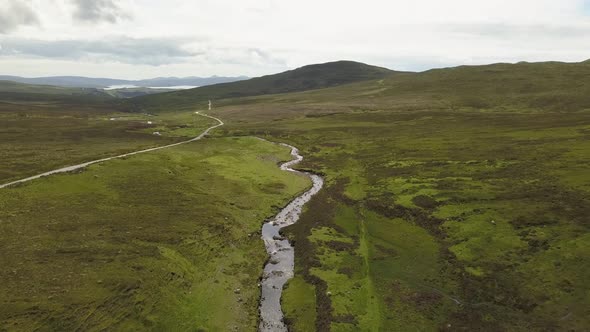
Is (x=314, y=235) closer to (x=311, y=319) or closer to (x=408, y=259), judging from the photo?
(x=408, y=259)

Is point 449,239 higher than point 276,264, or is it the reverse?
point 449,239

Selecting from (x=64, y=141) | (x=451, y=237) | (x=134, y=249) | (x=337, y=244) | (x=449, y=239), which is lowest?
(x=337, y=244)

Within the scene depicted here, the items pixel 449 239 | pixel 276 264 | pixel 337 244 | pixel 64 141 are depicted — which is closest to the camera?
pixel 276 264

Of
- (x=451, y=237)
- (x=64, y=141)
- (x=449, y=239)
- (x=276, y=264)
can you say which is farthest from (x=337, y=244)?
(x=64, y=141)

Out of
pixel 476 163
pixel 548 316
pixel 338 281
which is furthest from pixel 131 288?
pixel 476 163

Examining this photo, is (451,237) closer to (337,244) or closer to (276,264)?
(337,244)
